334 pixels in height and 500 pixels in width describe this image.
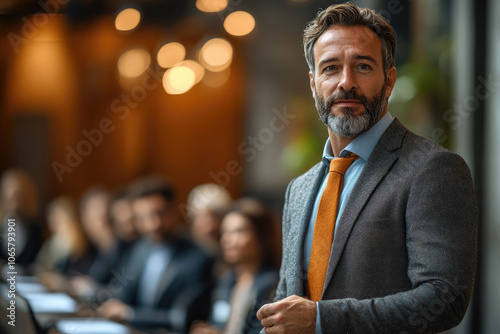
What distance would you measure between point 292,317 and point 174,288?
3030mm

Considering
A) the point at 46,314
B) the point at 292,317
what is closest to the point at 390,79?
the point at 292,317

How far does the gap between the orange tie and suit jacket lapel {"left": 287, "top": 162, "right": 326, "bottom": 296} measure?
3cm

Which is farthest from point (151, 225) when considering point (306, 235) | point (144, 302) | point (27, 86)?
point (27, 86)

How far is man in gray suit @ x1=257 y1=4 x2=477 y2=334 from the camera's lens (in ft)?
4.14

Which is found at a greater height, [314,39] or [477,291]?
[314,39]

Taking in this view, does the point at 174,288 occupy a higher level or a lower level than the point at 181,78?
lower

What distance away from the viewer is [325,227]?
4.67 ft

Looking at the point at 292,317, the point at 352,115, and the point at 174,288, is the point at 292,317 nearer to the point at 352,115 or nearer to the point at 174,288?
the point at 352,115

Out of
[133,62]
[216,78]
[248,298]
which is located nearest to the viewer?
[248,298]

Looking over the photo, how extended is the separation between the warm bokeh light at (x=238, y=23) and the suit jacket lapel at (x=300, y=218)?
396 cm

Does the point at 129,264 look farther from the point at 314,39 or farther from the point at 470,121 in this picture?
the point at 314,39

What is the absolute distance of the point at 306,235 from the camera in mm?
1488

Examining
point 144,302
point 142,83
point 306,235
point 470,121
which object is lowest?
point 144,302

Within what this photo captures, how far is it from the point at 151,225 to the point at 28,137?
5.63m
